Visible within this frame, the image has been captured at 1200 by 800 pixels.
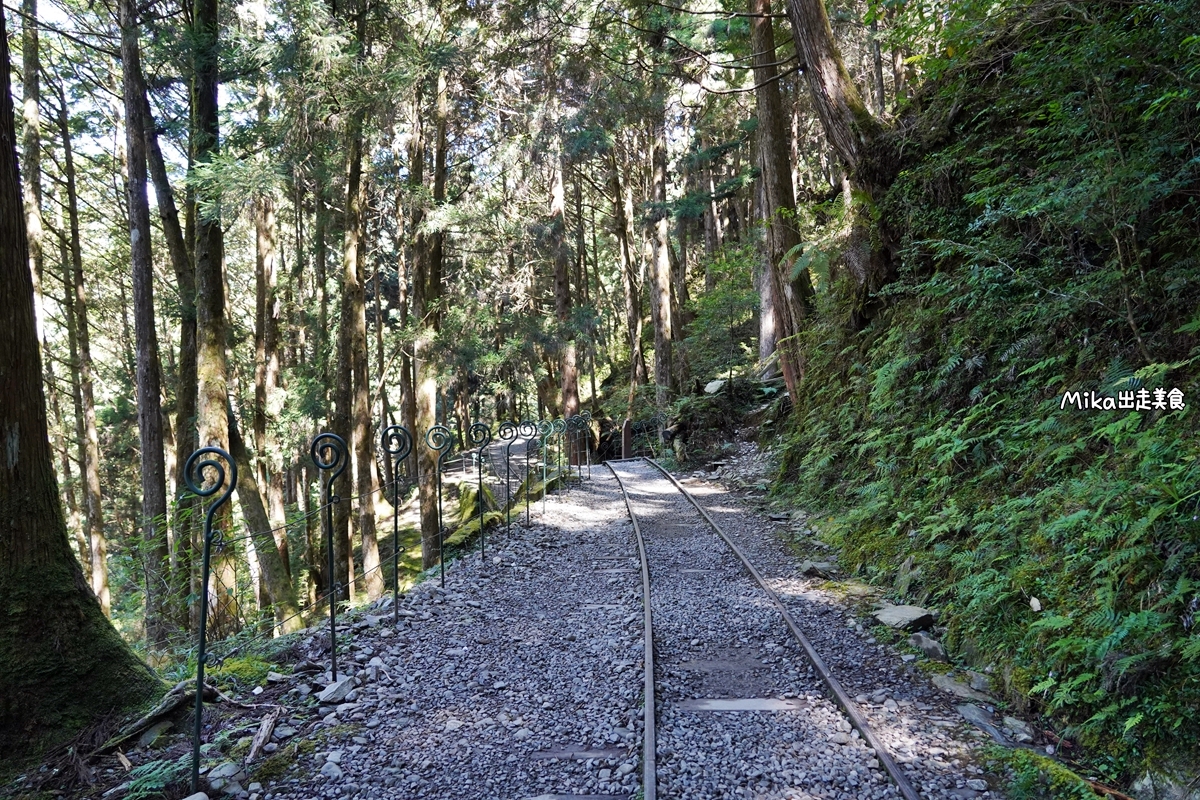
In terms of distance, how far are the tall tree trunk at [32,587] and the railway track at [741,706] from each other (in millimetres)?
3176

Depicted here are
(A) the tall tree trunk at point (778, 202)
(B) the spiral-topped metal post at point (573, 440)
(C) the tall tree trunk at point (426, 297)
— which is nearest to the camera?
(A) the tall tree trunk at point (778, 202)

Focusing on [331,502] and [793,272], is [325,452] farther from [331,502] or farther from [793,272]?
[793,272]

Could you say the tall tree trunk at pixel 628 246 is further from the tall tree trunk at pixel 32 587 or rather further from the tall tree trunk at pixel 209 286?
the tall tree trunk at pixel 32 587

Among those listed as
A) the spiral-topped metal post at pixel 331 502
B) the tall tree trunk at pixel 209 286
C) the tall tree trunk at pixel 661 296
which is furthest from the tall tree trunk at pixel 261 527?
the tall tree trunk at pixel 661 296

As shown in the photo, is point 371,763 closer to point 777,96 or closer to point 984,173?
point 984,173

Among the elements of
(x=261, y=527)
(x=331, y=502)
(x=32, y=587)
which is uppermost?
(x=331, y=502)

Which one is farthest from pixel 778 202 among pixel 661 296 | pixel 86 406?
pixel 86 406

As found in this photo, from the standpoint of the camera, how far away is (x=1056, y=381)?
230 inches

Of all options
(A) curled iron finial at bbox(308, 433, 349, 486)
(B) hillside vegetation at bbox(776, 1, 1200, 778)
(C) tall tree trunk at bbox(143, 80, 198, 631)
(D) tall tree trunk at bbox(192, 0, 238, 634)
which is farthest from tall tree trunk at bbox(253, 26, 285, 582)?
(B) hillside vegetation at bbox(776, 1, 1200, 778)

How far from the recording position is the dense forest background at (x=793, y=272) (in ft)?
15.3

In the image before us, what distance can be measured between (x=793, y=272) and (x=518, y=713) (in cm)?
937

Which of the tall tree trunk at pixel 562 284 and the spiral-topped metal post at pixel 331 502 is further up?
the tall tree trunk at pixel 562 284

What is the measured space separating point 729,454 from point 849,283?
22.2 feet

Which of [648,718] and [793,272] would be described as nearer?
[648,718]
